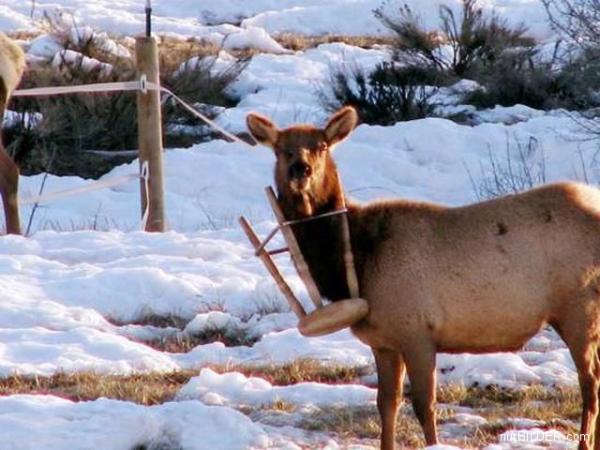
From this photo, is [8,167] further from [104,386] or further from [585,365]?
[585,365]

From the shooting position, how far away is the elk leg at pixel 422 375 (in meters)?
6.20

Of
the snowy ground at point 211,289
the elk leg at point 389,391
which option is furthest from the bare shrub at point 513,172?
the elk leg at point 389,391

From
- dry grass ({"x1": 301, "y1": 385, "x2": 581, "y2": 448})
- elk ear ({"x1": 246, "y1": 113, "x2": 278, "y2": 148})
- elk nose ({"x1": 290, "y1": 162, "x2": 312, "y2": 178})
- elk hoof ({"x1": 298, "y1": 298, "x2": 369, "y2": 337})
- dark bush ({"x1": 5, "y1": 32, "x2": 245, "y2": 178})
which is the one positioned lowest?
dry grass ({"x1": 301, "y1": 385, "x2": 581, "y2": 448})

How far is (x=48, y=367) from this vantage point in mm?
8078

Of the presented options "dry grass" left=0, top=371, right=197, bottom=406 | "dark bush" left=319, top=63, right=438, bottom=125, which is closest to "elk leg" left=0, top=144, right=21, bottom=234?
"dry grass" left=0, top=371, right=197, bottom=406

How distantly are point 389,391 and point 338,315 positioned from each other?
0.47 m

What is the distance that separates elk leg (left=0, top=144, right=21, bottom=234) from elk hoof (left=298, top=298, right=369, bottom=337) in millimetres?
6052

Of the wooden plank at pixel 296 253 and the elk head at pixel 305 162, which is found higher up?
the elk head at pixel 305 162

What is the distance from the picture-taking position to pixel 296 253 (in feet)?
21.2

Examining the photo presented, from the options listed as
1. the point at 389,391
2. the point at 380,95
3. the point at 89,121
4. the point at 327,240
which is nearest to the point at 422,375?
the point at 389,391

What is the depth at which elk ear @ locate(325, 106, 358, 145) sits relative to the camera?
648 centimetres

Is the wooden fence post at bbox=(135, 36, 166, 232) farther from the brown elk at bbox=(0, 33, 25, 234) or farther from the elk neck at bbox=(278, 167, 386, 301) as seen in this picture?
the elk neck at bbox=(278, 167, 386, 301)

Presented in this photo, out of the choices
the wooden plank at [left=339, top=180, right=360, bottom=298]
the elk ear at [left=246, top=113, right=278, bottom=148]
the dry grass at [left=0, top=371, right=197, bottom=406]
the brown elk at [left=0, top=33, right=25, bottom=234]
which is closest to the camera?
the wooden plank at [left=339, top=180, right=360, bottom=298]

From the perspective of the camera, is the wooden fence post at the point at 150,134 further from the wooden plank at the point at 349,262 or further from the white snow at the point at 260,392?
the wooden plank at the point at 349,262
